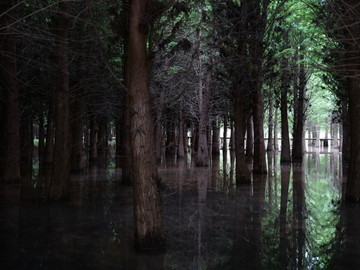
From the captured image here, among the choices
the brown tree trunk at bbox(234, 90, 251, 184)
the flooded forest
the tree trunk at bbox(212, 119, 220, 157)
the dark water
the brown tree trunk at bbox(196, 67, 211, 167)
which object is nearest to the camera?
the dark water

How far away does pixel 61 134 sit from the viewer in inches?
500

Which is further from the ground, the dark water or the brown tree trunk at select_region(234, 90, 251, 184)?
the brown tree trunk at select_region(234, 90, 251, 184)

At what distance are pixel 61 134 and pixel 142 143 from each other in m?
5.87

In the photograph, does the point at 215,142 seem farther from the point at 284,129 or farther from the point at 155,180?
the point at 155,180

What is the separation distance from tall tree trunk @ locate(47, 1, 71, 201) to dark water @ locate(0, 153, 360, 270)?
0.54 metres

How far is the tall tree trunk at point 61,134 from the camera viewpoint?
1245 cm

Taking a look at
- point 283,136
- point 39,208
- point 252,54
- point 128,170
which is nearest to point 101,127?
point 283,136

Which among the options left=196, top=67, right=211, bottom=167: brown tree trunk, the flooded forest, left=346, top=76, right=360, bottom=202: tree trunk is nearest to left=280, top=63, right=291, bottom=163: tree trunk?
the flooded forest

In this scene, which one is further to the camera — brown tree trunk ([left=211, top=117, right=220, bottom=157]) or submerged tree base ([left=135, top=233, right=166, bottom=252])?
brown tree trunk ([left=211, top=117, right=220, bottom=157])

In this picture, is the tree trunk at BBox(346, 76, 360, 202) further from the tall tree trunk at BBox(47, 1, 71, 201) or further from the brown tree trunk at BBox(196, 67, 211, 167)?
the brown tree trunk at BBox(196, 67, 211, 167)

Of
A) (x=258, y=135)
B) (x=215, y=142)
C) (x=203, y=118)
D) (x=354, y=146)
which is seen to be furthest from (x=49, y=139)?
(x=215, y=142)

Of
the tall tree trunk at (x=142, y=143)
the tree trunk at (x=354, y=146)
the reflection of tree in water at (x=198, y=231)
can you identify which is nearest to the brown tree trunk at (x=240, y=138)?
the reflection of tree in water at (x=198, y=231)

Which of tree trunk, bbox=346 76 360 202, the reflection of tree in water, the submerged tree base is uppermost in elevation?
tree trunk, bbox=346 76 360 202

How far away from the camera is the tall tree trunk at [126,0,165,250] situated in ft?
24.7
